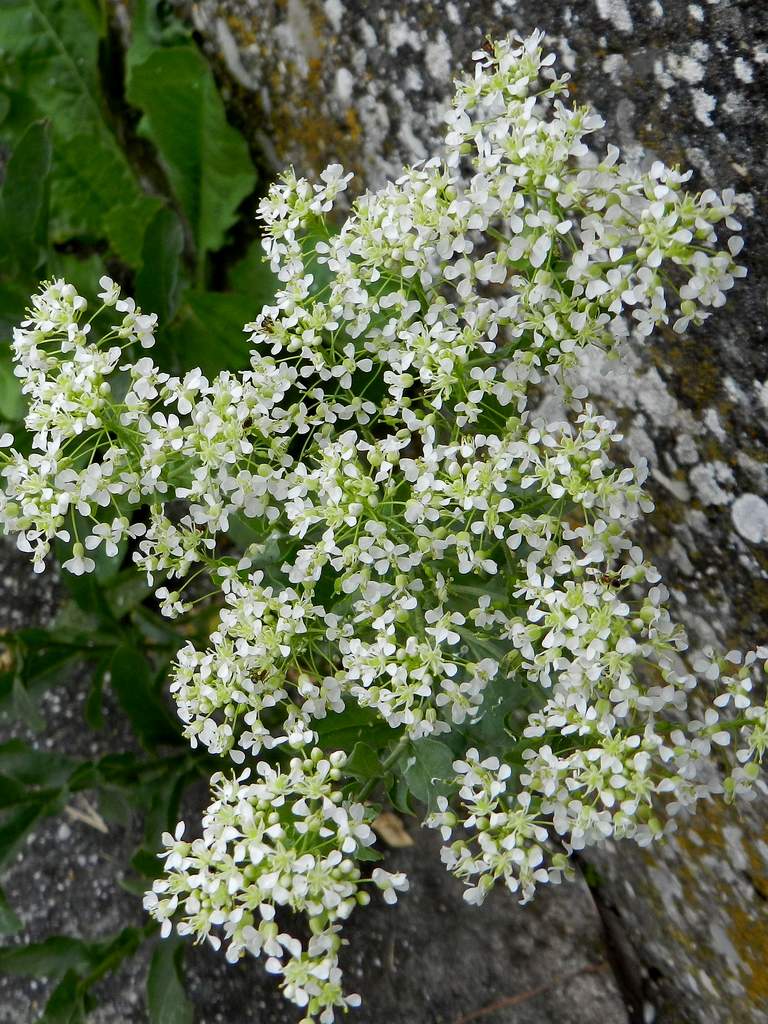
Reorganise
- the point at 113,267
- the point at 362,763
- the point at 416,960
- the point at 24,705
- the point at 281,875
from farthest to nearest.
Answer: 1. the point at 113,267
2. the point at 416,960
3. the point at 24,705
4. the point at 362,763
5. the point at 281,875

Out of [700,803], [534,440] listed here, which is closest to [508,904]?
[700,803]

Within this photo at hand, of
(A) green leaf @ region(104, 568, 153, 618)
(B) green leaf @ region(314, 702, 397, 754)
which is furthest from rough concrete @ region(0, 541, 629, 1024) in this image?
(B) green leaf @ region(314, 702, 397, 754)

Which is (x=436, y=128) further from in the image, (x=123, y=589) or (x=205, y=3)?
(x=123, y=589)

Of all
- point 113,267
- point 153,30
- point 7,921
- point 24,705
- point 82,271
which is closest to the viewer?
point 7,921

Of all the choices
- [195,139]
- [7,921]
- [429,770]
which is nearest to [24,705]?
[7,921]

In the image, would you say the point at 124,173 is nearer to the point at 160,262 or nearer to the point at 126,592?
the point at 160,262

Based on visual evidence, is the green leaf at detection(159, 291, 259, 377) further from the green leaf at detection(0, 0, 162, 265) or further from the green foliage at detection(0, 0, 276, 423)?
the green leaf at detection(0, 0, 162, 265)

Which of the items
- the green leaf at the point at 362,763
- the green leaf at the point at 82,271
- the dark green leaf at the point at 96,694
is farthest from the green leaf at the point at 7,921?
the green leaf at the point at 82,271
